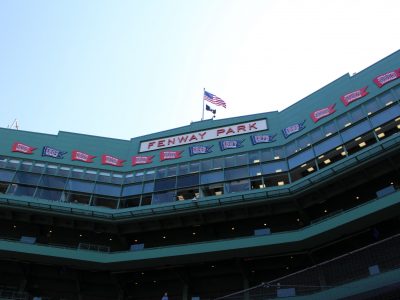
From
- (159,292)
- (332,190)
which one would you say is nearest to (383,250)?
(332,190)

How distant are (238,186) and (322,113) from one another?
1029 cm

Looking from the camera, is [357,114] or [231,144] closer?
[357,114]

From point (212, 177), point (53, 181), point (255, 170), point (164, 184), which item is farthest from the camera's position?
point (53, 181)

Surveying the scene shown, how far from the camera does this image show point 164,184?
3912 centimetres

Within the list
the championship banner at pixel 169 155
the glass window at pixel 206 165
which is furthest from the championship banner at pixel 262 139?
the championship banner at pixel 169 155

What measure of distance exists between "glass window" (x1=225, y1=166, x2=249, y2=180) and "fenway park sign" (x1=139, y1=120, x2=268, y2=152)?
5.02m

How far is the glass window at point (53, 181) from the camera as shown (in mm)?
38812

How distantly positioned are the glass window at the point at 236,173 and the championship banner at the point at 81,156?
14.8m

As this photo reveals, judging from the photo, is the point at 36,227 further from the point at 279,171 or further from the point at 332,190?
the point at 332,190

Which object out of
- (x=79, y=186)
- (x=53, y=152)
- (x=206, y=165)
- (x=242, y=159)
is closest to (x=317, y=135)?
(x=242, y=159)

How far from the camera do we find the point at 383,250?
18.0 metres

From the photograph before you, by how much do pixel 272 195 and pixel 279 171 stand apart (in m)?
3.13

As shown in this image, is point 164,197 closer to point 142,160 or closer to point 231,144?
point 142,160

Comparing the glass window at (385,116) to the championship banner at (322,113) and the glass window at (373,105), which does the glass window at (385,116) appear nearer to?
the glass window at (373,105)
